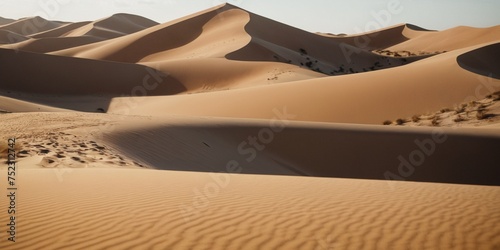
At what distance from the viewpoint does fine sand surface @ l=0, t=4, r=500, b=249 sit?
11.7 ft

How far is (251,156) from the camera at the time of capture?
11328 millimetres

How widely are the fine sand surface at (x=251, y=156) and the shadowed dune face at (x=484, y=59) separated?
0.20m

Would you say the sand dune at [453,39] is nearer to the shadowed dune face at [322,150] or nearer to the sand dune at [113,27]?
the sand dune at [113,27]

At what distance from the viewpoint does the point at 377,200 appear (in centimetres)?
475

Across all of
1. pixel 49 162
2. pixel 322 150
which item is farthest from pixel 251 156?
pixel 49 162

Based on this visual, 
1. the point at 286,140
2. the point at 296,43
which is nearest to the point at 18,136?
the point at 286,140

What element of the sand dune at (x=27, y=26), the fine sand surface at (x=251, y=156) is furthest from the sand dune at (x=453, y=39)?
the sand dune at (x=27, y=26)

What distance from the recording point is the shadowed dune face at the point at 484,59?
22494 mm

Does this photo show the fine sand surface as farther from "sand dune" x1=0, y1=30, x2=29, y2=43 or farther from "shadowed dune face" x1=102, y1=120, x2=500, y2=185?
"sand dune" x1=0, y1=30, x2=29, y2=43

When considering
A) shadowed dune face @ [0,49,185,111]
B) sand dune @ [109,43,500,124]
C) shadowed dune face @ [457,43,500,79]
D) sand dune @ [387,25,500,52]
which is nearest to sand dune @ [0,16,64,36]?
shadowed dune face @ [0,49,185,111]

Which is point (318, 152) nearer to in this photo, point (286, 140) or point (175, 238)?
point (286, 140)

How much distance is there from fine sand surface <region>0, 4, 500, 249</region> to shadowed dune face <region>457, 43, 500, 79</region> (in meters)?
0.20

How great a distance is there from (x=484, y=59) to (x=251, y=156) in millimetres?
21190

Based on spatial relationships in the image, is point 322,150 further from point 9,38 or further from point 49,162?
point 9,38
